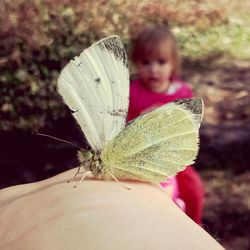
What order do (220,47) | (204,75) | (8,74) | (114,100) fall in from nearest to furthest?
1. (114,100)
2. (8,74)
3. (204,75)
4. (220,47)

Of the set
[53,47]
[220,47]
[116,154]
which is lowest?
[220,47]

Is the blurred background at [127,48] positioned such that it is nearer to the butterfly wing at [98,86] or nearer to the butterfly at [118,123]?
the butterfly at [118,123]

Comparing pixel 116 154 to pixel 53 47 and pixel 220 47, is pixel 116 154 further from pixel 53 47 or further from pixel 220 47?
pixel 220 47

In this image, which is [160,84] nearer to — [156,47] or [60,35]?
[156,47]

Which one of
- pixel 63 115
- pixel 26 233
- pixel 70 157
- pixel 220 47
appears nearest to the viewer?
pixel 26 233

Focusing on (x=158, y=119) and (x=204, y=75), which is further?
(x=204, y=75)

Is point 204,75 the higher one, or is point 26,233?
point 26,233

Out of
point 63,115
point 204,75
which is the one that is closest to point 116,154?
point 63,115

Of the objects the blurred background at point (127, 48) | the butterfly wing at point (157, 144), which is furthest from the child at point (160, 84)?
the butterfly wing at point (157, 144)
